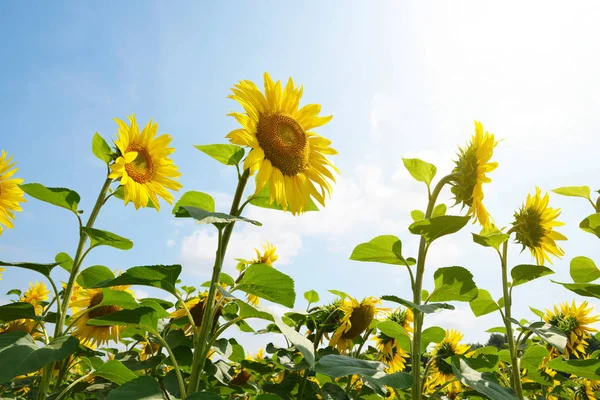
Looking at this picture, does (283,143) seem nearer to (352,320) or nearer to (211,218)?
(211,218)

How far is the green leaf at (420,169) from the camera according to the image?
8.74 ft

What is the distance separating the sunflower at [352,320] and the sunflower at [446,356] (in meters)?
1.09

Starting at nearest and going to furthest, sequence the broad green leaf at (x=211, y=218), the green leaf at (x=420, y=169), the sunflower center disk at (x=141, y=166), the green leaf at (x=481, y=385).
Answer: the broad green leaf at (x=211, y=218) → the green leaf at (x=481, y=385) → the green leaf at (x=420, y=169) → the sunflower center disk at (x=141, y=166)

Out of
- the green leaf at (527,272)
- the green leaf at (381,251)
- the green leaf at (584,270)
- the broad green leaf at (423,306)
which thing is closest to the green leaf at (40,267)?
the green leaf at (381,251)

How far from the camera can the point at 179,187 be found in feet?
10.6

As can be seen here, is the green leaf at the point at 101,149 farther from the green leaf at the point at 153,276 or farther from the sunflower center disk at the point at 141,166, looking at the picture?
the green leaf at the point at 153,276

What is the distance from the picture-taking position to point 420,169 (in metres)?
2.67

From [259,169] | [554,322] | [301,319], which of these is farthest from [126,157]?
[554,322]

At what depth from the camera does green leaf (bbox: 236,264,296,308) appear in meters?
1.88

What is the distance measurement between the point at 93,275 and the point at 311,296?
226 centimetres

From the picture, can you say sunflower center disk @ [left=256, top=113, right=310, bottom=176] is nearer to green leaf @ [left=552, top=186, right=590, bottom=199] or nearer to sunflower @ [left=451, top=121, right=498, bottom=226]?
sunflower @ [left=451, top=121, right=498, bottom=226]

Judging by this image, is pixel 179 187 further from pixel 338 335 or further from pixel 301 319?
pixel 338 335

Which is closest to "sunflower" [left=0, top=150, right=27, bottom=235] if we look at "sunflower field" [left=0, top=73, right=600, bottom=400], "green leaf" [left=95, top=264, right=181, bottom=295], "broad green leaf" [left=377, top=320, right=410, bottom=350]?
"sunflower field" [left=0, top=73, right=600, bottom=400]

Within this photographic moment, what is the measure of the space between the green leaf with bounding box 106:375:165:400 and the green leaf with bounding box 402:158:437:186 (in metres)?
1.75
